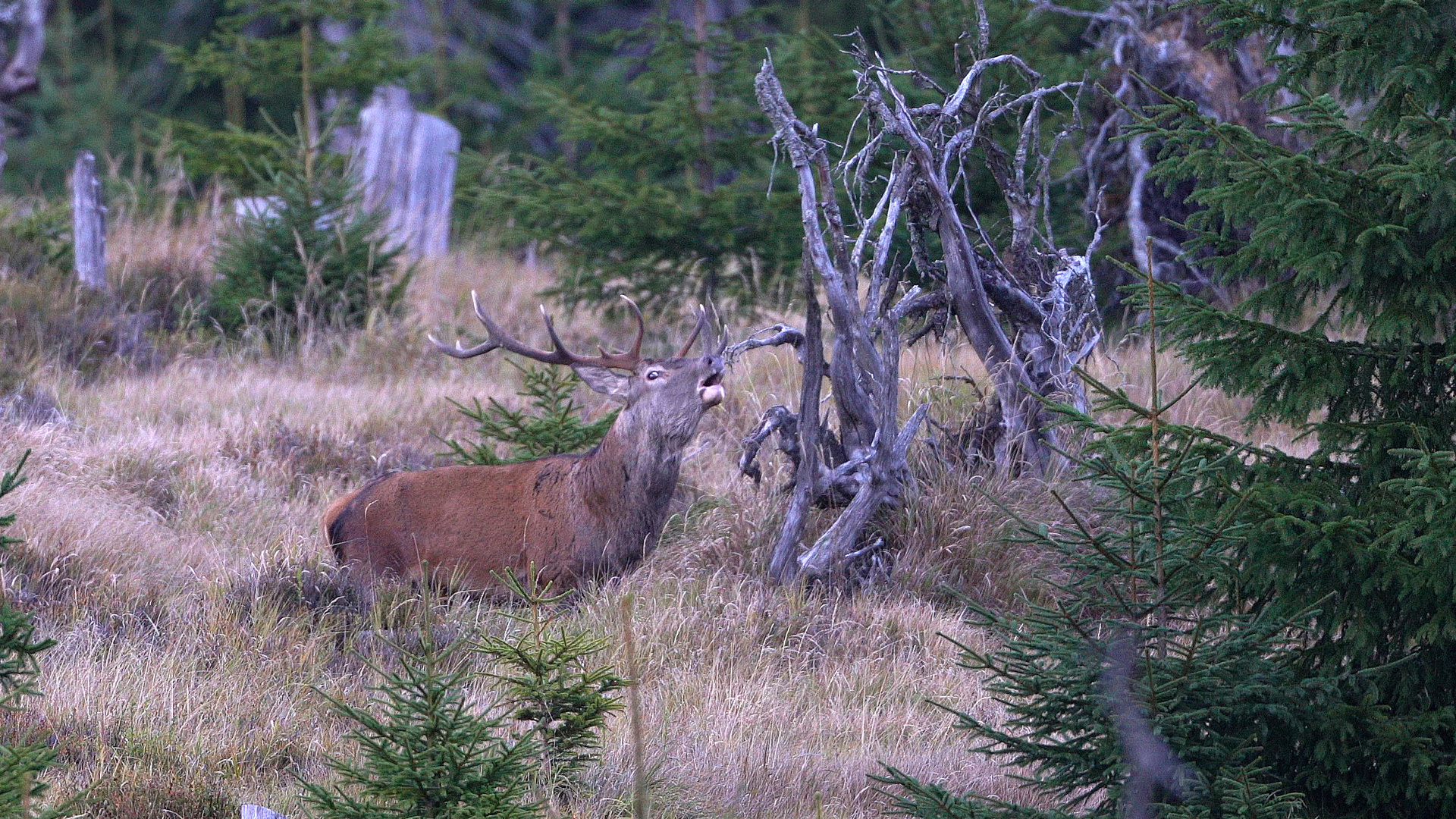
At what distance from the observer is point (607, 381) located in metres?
6.63

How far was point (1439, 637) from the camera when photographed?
3.77m

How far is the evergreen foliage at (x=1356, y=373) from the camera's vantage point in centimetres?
369

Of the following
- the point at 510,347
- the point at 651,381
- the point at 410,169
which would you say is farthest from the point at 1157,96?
the point at 410,169

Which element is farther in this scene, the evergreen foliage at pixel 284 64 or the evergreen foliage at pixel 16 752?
the evergreen foliage at pixel 284 64

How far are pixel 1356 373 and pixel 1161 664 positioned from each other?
1.13 meters

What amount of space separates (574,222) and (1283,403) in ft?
23.7

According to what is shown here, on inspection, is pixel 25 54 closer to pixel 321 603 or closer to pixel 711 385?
pixel 321 603

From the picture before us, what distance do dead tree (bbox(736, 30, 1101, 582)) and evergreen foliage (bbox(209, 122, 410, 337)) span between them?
474 cm

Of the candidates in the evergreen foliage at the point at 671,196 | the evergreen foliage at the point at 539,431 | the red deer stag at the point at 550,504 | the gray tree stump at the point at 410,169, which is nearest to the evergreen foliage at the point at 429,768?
the red deer stag at the point at 550,504

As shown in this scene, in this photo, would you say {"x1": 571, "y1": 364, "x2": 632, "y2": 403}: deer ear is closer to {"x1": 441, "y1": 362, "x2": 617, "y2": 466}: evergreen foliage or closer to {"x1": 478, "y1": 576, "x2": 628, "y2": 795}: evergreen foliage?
{"x1": 441, "y1": 362, "x2": 617, "y2": 466}: evergreen foliage

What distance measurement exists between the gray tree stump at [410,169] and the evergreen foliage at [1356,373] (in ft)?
33.1

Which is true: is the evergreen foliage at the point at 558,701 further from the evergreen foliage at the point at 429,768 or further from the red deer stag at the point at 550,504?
the red deer stag at the point at 550,504

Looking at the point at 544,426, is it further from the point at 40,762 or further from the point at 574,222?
the point at 40,762

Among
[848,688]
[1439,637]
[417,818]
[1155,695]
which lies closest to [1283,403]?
[1439,637]
